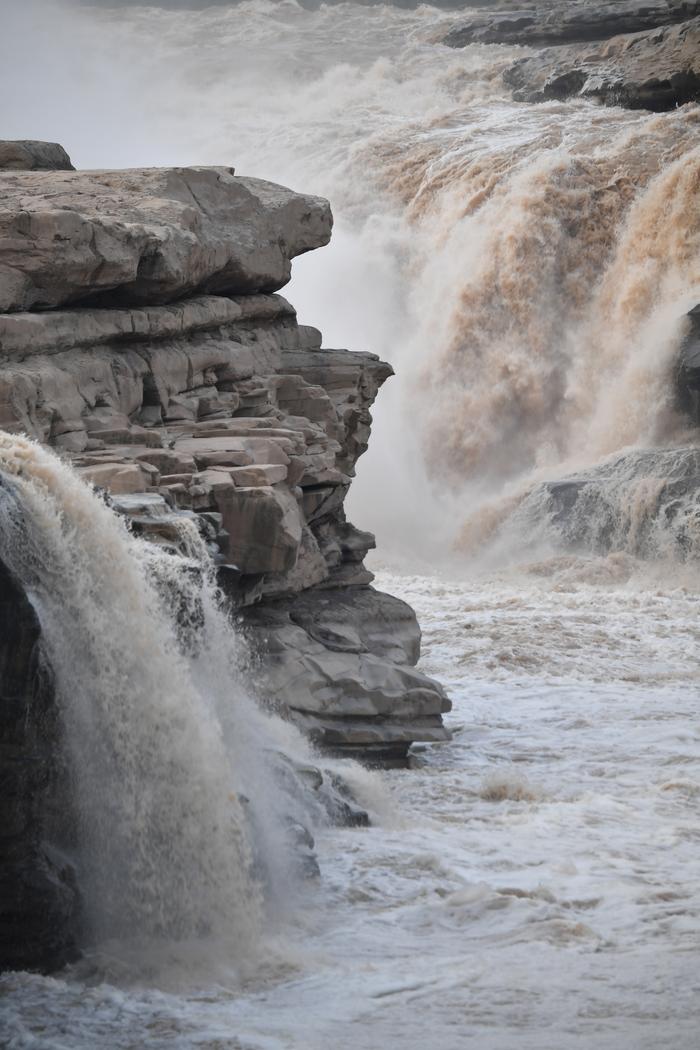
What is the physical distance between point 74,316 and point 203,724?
4.25 m

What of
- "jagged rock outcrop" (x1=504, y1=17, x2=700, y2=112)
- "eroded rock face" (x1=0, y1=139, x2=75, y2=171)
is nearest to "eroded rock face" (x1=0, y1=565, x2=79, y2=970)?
"eroded rock face" (x1=0, y1=139, x2=75, y2=171)

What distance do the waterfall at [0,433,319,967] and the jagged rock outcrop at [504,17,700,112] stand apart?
18991 mm

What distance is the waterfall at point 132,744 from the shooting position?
22.8ft

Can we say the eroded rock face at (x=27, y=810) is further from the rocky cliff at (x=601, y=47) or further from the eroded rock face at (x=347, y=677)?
the rocky cliff at (x=601, y=47)

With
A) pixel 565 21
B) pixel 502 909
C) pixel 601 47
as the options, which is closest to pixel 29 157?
pixel 502 909

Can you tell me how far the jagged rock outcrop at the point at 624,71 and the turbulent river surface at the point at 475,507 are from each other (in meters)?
1.15

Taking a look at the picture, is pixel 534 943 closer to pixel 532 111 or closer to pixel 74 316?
pixel 74 316

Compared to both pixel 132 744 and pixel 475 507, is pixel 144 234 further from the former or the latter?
pixel 475 507

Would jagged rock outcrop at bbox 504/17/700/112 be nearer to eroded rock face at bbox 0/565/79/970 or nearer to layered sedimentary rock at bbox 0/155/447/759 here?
layered sedimentary rock at bbox 0/155/447/759

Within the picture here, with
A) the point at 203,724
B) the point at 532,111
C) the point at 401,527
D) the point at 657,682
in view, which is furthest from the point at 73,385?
the point at 532,111

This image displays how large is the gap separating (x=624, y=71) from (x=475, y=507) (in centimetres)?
966

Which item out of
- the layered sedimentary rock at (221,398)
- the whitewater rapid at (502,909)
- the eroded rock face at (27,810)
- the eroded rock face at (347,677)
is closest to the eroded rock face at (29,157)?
the layered sedimentary rock at (221,398)

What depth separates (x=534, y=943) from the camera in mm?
6965

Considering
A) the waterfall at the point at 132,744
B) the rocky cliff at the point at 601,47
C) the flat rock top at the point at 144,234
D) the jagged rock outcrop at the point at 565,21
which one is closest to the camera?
the waterfall at the point at 132,744
